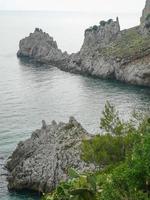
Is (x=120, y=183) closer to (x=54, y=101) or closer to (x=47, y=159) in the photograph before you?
(x=47, y=159)

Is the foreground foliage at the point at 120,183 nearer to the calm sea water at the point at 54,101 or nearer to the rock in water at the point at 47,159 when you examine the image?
the rock in water at the point at 47,159

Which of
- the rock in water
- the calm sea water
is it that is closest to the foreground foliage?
the rock in water

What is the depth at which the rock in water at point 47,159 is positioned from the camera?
3248 inches

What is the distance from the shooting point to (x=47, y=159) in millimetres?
86000

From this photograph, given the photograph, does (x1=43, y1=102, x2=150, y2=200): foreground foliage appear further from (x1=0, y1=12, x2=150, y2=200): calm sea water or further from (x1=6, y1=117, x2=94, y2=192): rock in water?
(x1=0, y1=12, x2=150, y2=200): calm sea water

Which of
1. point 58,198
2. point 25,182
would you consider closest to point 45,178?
point 25,182

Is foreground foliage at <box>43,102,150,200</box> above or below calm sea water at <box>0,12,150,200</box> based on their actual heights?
above

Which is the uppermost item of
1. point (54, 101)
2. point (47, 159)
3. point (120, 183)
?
point (120, 183)

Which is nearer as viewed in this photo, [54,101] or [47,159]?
[47,159]

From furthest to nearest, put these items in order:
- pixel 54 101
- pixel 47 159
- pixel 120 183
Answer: pixel 54 101 → pixel 47 159 → pixel 120 183

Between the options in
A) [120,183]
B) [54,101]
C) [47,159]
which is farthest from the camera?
[54,101]

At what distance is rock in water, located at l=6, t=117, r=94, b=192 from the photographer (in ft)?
271

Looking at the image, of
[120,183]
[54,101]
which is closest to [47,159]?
[120,183]

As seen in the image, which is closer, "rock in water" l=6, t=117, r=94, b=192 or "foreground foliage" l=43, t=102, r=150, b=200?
"foreground foliage" l=43, t=102, r=150, b=200
